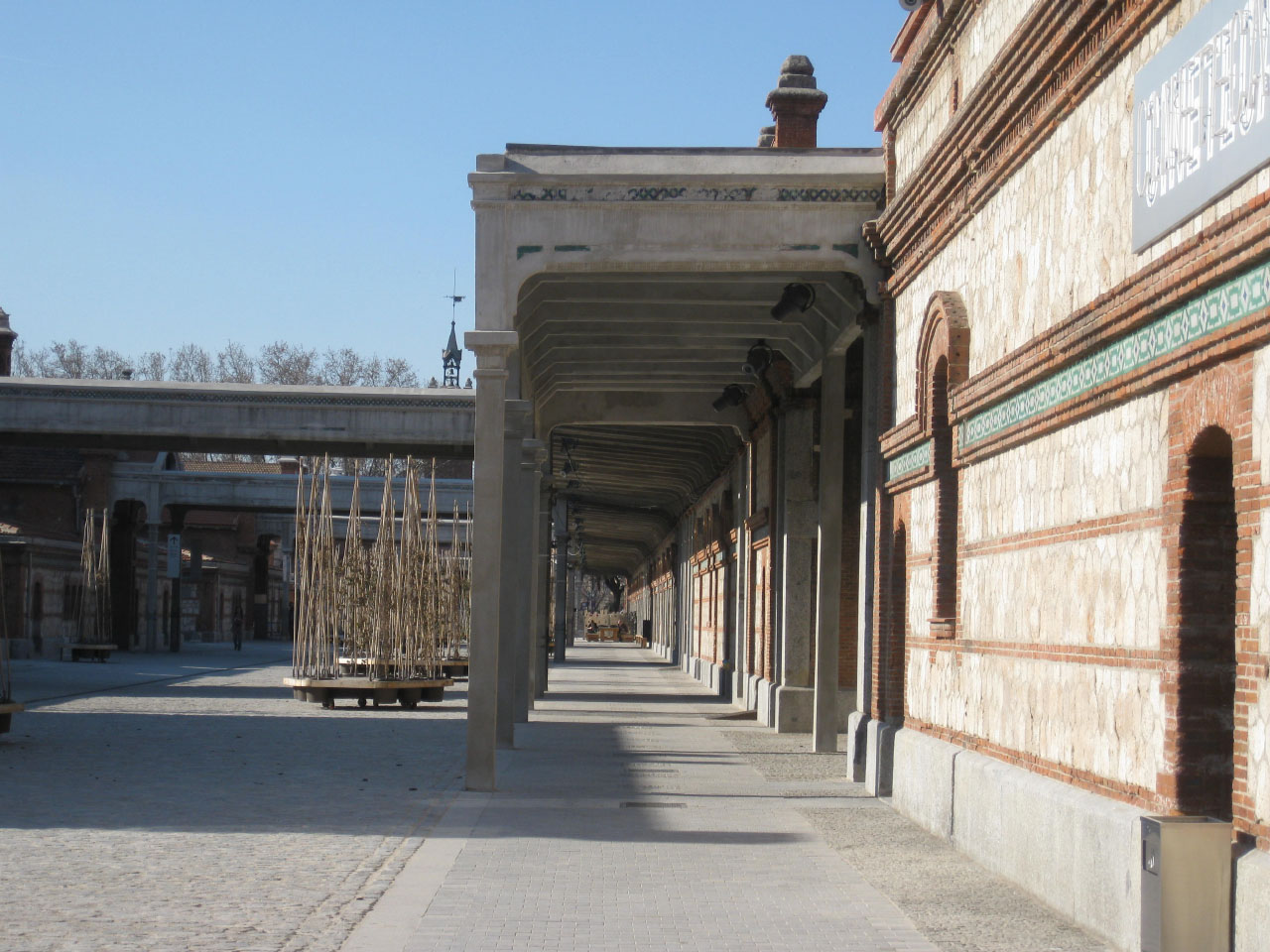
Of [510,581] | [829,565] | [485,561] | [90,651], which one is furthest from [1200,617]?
[90,651]

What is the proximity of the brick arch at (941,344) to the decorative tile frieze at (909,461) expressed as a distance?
229 mm

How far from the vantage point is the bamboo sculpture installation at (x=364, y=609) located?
2288cm

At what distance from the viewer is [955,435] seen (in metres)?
11.2

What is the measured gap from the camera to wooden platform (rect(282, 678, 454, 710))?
2358 centimetres

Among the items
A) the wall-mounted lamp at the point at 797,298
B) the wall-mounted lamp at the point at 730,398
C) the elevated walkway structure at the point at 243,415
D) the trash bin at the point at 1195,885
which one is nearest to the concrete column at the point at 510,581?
the wall-mounted lamp at the point at 797,298

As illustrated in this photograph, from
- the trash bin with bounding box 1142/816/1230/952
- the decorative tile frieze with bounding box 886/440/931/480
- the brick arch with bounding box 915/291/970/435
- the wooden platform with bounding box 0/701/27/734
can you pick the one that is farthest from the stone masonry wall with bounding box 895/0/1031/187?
the wooden platform with bounding box 0/701/27/734

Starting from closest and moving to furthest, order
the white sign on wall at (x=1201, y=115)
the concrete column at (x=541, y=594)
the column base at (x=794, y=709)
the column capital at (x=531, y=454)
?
the white sign on wall at (x=1201, y=115)
the column capital at (x=531, y=454)
the column base at (x=794, y=709)
the concrete column at (x=541, y=594)

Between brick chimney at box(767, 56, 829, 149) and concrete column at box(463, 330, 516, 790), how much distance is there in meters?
6.38

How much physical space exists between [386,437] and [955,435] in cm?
1738

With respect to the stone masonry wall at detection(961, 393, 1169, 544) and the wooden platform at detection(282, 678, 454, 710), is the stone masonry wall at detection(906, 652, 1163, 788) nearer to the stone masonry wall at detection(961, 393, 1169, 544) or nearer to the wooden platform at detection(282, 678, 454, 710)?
the stone masonry wall at detection(961, 393, 1169, 544)

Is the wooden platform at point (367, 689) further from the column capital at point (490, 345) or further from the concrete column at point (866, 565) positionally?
the column capital at point (490, 345)

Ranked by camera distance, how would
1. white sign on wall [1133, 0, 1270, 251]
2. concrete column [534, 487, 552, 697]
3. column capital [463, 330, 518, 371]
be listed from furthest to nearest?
concrete column [534, 487, 552, 697]
column capital [463, 330, 518, 371]
white sign on wall [1133, 0, 1270, 251]

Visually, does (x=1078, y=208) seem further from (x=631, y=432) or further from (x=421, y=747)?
(x=631, y=432)

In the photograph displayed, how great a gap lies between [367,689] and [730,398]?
6.82 m
